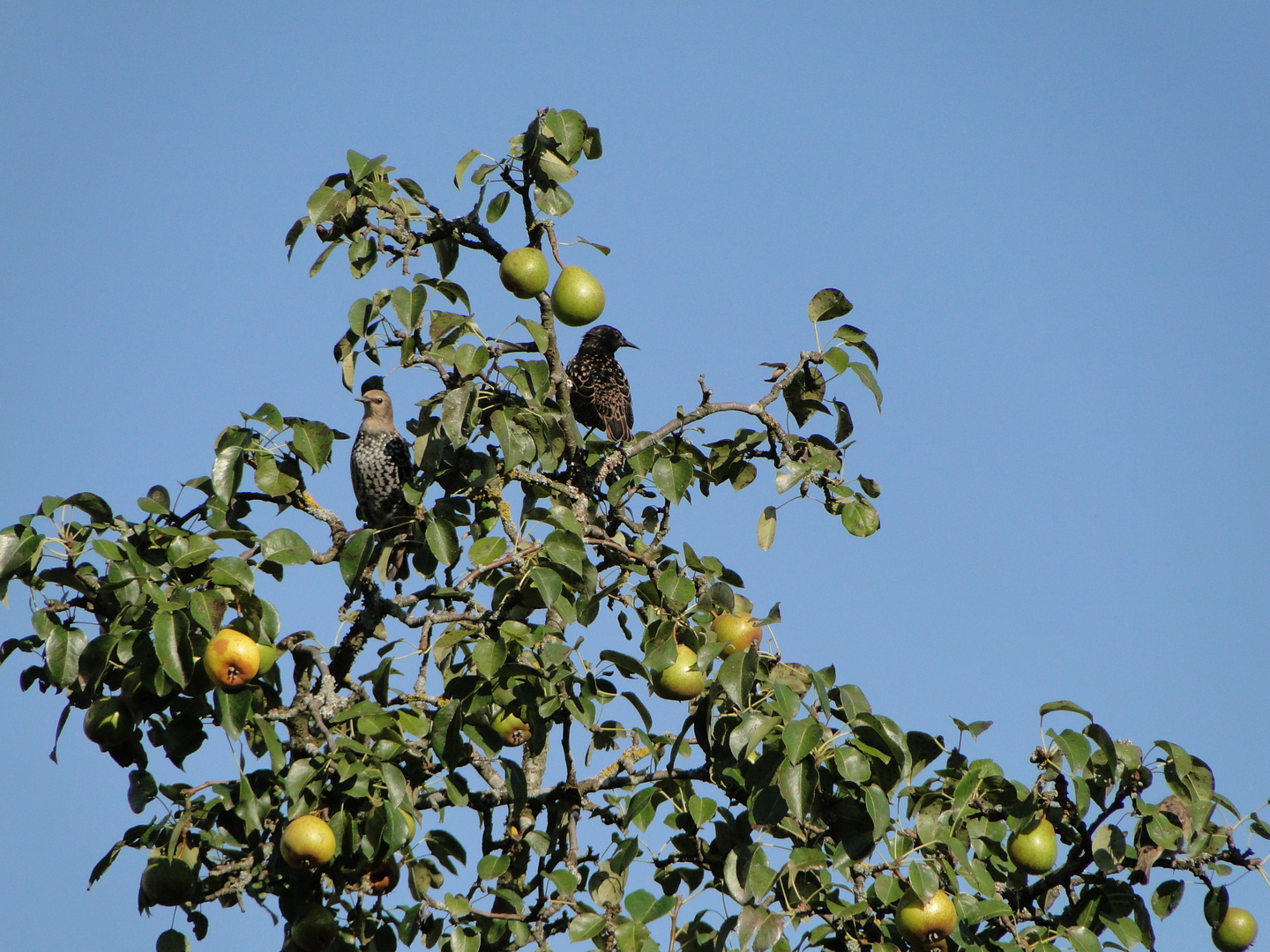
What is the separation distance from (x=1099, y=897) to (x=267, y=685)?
2521 mm

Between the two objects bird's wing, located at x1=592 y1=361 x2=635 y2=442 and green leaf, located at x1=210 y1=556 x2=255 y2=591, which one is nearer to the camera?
green leaf, located at x1=210 y1=556 x2=255 y2=591

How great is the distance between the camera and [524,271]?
401cm

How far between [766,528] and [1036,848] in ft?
4.69

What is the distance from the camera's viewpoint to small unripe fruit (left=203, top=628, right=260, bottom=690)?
3.34 metres

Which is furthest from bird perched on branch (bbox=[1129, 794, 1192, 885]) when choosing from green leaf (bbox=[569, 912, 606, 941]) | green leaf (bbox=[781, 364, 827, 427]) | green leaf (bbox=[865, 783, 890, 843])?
green leaf (bbox=[781, 364, 827, 427])

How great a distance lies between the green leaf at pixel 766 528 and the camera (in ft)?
14.5

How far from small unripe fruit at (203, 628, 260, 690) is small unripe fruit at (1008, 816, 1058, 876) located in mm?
2228

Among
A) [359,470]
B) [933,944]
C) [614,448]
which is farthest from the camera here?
[359,470]

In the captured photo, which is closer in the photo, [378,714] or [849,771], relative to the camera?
[849,771]

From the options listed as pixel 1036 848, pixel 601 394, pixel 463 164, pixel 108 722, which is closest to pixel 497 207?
pixel 463 164

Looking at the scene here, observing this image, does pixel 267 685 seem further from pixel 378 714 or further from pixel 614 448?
pixel 614 448

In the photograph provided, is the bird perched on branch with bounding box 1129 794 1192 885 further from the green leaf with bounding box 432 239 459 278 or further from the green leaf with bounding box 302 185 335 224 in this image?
the green leaf with bounding box 302 185 335 224

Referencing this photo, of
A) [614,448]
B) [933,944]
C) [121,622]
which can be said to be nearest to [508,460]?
[614,448]

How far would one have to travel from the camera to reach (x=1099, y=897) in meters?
3.58
